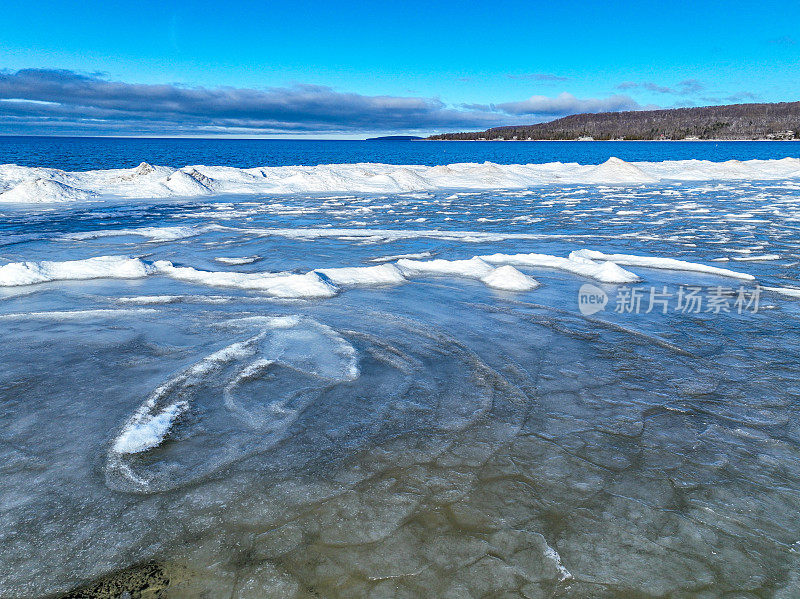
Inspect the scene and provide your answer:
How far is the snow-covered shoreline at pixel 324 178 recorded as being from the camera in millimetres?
22844

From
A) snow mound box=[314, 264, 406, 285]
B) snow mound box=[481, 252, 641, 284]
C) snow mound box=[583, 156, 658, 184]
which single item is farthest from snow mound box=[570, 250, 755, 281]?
snow mound box=[583, 156, 658, 184]

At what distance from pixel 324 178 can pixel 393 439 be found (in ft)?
86.7

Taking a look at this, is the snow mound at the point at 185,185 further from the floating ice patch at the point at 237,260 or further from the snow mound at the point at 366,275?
the snow mound at the point at 366,275

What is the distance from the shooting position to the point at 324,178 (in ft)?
93.0

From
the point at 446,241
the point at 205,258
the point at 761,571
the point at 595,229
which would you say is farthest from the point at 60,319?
the point at 595,229

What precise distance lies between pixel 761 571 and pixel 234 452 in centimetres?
302

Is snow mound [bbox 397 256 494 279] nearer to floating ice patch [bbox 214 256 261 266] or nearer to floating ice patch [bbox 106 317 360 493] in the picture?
floating ice patch [bbox 214 256 261 266]

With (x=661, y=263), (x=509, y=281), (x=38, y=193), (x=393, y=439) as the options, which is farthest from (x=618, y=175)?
(x=393, y=439)

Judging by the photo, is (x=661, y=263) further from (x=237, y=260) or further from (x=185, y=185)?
(x=185, y=185)

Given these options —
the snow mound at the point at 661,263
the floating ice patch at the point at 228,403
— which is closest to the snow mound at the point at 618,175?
the snow mound at the point at 661,263

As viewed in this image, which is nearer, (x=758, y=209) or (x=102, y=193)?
(x=758, y=209)

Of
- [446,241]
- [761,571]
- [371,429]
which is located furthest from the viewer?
[446,241]

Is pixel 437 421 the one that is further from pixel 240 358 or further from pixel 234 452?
pixel 240 358

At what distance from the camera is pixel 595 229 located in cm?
1392
